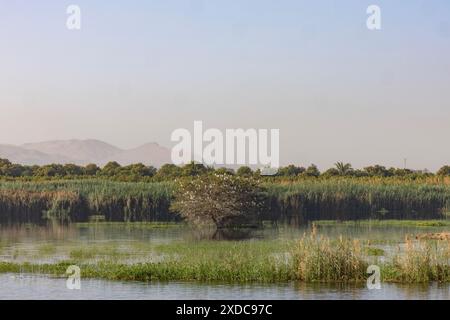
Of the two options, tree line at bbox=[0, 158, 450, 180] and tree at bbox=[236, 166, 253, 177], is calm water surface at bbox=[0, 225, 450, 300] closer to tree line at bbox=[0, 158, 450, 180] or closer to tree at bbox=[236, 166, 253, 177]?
tree at bbox=[236, 166, 253, 177]

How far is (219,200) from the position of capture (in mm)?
43094

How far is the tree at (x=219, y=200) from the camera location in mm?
43156

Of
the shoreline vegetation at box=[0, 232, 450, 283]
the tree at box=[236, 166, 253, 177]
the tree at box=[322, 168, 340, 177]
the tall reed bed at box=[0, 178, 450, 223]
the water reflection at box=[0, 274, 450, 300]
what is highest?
the tree at box=[322, 168, 340, 177]

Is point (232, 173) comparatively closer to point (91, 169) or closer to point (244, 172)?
point (244, 172)

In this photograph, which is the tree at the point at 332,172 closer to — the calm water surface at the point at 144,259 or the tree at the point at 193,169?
the tree at the point at 193,169

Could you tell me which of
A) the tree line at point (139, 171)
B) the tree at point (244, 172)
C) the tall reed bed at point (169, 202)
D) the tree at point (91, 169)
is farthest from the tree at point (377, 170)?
the tall reed bed at point (169, 202)

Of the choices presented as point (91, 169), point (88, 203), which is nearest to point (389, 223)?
point (88, 203)

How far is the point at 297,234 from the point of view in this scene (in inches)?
1471

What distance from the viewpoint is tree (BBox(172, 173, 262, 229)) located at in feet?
142

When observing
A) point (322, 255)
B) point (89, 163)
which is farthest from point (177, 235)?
point (89, 163)

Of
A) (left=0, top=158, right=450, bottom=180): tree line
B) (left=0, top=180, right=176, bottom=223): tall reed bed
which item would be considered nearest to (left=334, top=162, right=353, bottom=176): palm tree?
(left=0, top=158, right=450, bottom=180): tree line

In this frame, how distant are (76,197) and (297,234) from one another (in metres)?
19.9
